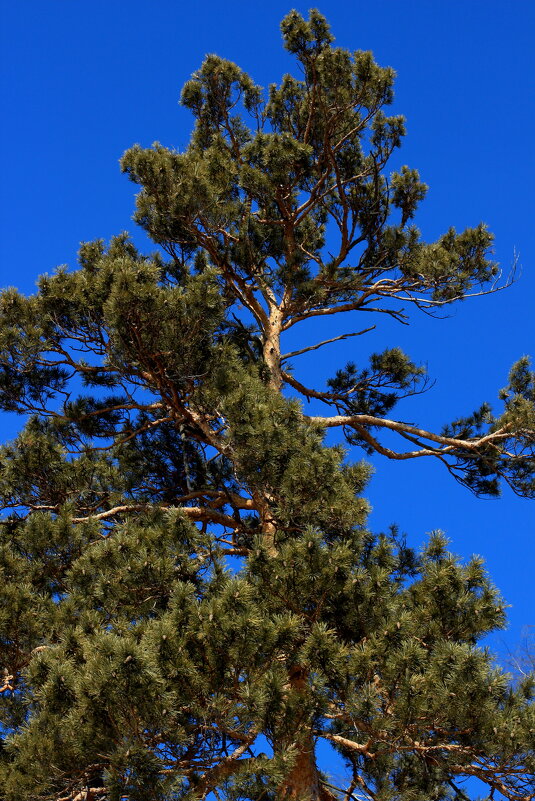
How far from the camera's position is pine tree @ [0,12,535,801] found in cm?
463

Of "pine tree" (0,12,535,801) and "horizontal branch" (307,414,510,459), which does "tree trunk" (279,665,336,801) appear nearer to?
"pine tree" (0,12,535,801)

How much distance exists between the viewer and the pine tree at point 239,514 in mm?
4629

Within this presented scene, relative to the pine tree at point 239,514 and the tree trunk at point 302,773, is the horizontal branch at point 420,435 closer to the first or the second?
the pine tree at point 239,514

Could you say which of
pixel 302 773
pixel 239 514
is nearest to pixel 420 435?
pixel 239 514

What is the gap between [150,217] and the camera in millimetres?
7781

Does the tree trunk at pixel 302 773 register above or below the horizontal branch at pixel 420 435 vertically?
below

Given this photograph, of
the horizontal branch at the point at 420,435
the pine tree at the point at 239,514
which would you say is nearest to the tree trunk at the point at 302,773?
the pine tree at the point at 239,514

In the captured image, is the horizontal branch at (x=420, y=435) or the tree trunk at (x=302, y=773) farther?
the horizontal branch at (x=420, y=435)

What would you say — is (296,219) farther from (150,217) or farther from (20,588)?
(20,588)

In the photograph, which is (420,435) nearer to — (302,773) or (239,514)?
(239,514)

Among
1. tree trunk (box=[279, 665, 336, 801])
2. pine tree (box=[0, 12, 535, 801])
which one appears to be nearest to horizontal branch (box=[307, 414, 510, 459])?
pine tree (box=[0, 12, 535, 801])

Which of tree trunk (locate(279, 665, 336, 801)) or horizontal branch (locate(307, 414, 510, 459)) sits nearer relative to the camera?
tree trunk (locate(279, 665, 336, 801))

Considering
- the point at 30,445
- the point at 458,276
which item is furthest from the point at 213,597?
the point at 458,276

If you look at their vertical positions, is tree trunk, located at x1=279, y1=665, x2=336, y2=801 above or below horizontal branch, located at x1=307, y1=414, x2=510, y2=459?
below
